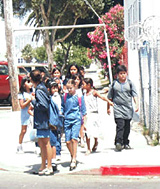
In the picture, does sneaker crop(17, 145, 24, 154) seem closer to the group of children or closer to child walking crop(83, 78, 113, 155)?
the group of children

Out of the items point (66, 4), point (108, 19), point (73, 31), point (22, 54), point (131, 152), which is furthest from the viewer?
point (22, 54)

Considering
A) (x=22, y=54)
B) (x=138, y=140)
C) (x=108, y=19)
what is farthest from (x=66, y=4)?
(x=22, y=54)

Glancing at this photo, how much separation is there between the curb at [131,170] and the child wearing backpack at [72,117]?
0.61 metres

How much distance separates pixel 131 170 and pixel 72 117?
4.40ft

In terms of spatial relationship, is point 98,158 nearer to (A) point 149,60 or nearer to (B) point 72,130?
(B) point 72,130

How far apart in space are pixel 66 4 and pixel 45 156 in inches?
993

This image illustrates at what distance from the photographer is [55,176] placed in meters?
7.86

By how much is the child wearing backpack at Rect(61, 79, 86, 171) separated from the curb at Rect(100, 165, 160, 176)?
0.61 metres

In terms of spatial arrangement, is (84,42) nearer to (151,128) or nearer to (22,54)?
(151,128)

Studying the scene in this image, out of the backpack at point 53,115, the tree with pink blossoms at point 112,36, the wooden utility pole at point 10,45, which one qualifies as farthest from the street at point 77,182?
the tree with pink blossoms at point 112,36

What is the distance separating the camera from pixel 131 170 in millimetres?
7816

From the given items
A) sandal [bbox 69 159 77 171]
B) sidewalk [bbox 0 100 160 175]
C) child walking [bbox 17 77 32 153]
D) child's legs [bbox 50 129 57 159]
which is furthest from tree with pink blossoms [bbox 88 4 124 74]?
sandal [bbox 69 159 77 171]

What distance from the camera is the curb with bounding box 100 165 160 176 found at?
25.5ft

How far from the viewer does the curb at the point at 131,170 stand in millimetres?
7781
